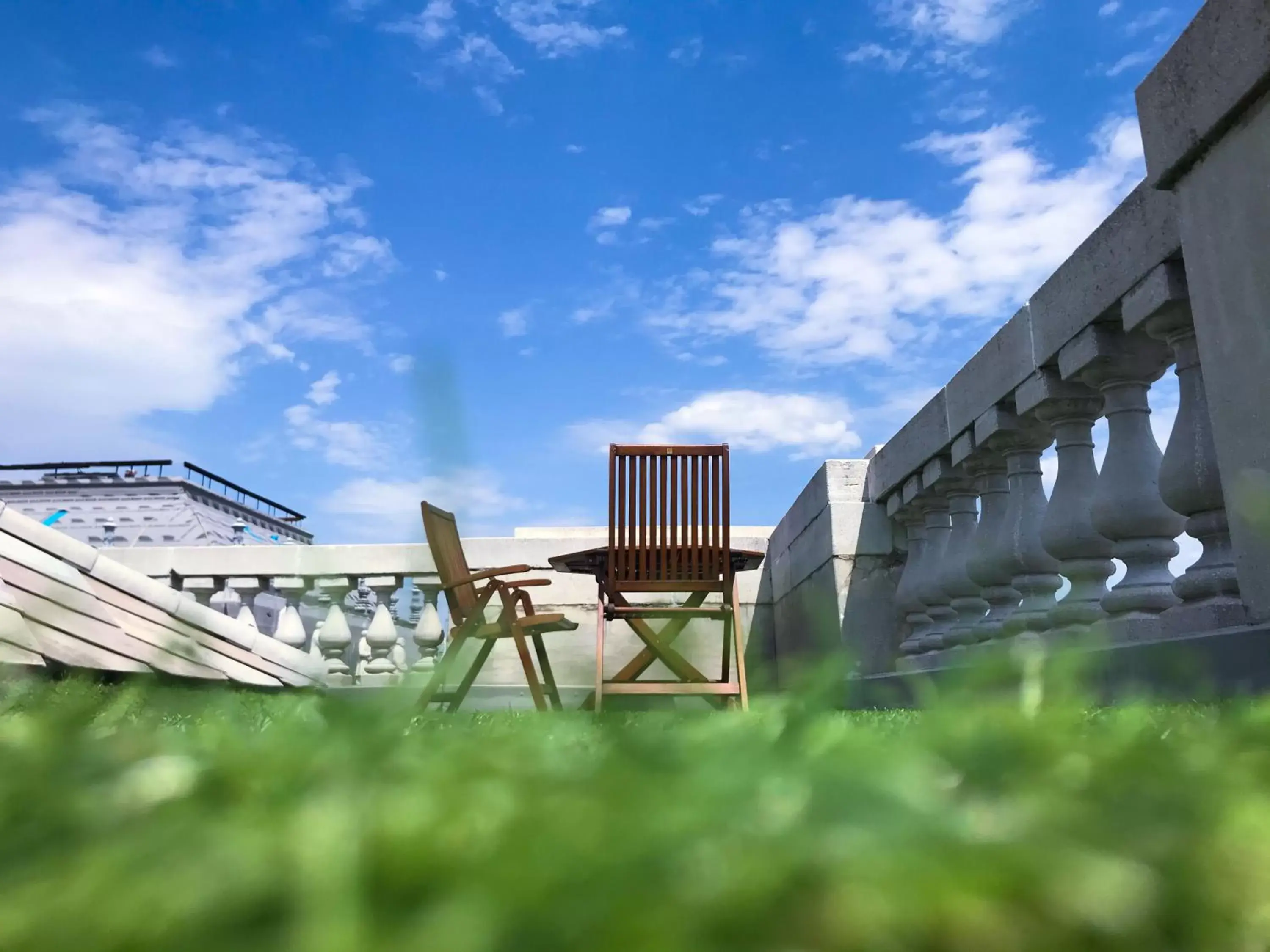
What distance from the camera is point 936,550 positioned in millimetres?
5352

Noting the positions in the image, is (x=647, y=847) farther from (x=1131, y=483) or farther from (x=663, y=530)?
(x=663, y=530)

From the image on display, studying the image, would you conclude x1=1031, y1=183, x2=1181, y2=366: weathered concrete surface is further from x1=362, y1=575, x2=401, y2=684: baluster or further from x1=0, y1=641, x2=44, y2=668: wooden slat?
x1=362, y1=575, x2=401, y2=684: baluster

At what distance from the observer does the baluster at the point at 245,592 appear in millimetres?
8172

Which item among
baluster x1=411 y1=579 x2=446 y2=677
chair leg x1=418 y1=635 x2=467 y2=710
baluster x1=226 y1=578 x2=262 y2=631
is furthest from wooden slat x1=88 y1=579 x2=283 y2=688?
baluster x1=226 y1=578 x2=262 y2=631

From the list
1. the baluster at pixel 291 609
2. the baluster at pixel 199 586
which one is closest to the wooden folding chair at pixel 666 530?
the baluster at pixel 291 609

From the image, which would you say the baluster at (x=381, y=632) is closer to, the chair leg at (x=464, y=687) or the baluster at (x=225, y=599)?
the baluster at (x=225, y=599)

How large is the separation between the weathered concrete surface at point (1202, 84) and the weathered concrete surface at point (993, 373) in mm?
1169

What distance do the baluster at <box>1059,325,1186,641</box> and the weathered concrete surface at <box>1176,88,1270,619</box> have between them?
2.10 feet

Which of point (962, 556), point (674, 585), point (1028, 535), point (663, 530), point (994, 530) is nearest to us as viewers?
point (1028, 535)

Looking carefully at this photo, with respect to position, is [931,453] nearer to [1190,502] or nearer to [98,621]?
[1190,502]

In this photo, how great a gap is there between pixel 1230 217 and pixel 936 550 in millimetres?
3009

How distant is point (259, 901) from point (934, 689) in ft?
1.29

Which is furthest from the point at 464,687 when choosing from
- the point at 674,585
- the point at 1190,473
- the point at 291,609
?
the point at 291,609

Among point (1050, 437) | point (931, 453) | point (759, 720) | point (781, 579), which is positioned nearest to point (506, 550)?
point (781, 579)
